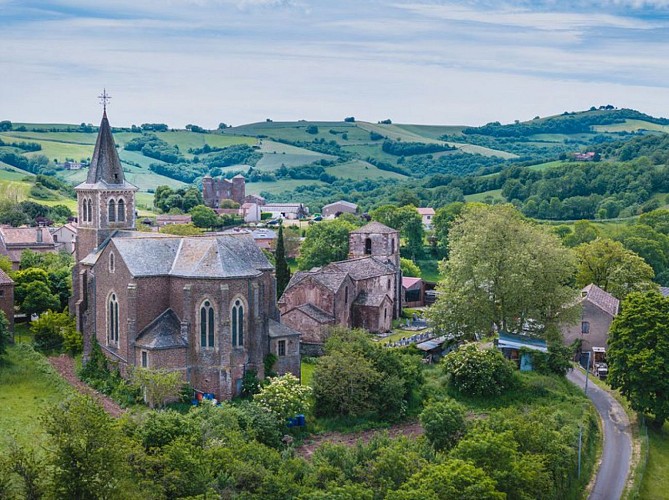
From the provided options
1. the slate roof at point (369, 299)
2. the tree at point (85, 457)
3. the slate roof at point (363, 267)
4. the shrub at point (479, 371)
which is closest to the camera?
the tree at point (85, 457)

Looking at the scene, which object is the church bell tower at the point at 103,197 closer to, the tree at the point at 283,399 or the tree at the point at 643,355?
the tree at the point at 283,399

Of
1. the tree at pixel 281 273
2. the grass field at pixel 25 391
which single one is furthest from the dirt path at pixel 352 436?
the tree at pixel 281 273

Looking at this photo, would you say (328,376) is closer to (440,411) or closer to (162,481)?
(440,411)

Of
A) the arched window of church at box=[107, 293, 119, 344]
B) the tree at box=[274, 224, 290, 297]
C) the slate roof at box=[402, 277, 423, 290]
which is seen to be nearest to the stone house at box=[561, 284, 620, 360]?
the slate roof at box=[402, 277, 423, 290]

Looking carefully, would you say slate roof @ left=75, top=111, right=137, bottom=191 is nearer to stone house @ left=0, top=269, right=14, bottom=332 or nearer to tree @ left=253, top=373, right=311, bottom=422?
stone house @ left=0, top=269, right=14, bottom=332

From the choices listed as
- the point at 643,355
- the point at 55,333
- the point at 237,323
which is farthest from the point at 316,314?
the point at 643,355

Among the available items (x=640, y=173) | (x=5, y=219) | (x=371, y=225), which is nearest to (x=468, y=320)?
(x=371, y=225)
